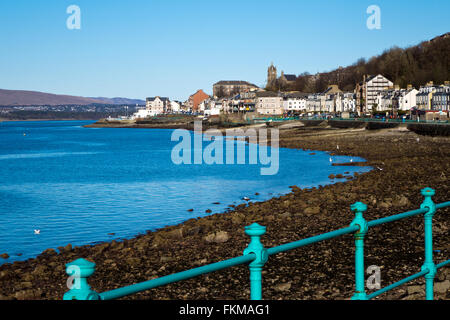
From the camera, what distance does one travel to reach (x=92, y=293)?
2732mm

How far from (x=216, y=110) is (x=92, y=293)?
622ft

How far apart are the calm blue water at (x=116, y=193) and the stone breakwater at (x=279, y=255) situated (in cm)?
359

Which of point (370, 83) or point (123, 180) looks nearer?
point (123, 180)

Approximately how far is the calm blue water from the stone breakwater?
3.59 metres

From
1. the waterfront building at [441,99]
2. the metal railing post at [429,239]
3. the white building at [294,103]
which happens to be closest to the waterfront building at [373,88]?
the waterfront building at [441,99]

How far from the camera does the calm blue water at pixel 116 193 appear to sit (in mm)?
21266

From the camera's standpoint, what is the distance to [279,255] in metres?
12.2

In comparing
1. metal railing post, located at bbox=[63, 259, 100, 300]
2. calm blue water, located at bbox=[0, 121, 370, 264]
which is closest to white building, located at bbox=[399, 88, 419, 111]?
calm blue water, located at bbox=[0, 121, 370, 264]

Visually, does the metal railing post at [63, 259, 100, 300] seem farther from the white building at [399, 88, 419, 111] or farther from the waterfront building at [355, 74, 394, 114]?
the waterfront building at [355, 74, 394, 114]

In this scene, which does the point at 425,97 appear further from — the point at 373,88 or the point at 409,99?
the point at 373,88

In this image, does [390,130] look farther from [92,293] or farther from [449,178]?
[92,293]

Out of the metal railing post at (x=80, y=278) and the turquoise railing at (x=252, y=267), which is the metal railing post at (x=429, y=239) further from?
the metal railing post at (x=80, y=278)

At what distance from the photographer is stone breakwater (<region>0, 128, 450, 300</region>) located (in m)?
10.1
